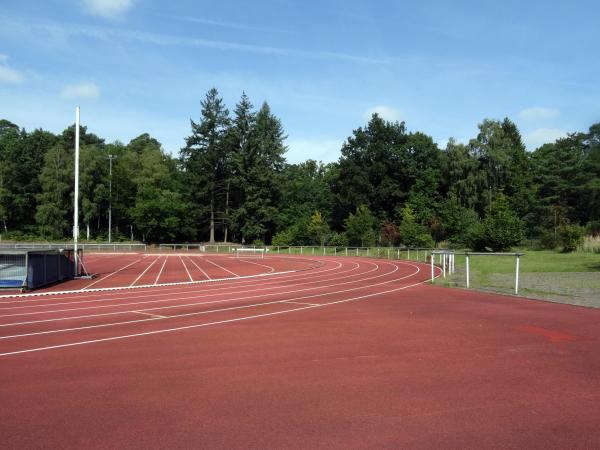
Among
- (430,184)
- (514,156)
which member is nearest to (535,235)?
(430,184)

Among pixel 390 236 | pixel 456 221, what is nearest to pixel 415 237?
pixel 390 236

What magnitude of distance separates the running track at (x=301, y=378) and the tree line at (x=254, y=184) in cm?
4482

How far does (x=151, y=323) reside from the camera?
1030cm

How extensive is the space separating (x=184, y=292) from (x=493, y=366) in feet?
37.8

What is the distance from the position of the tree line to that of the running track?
44818 mm

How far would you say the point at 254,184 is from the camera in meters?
65.6

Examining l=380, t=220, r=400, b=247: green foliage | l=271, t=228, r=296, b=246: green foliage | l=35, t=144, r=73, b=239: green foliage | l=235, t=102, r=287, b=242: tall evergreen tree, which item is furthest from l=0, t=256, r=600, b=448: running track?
l=35, t=144, r=73, b=239: green foliage

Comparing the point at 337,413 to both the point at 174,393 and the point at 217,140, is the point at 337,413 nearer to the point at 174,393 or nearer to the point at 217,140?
the point at 174,393

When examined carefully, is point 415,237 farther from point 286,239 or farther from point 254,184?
point 254,184

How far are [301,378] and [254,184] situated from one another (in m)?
60.3

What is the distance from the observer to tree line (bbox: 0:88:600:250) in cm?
6141

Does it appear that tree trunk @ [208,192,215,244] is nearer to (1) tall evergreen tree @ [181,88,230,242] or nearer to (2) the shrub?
(1) tall evergreen tree @ [181,88,230,242]

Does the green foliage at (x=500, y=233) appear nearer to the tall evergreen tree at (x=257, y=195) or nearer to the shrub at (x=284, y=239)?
the shrub at (x=284, y=239)

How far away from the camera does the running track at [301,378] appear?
434cm
